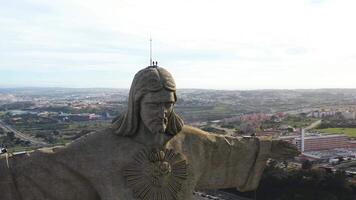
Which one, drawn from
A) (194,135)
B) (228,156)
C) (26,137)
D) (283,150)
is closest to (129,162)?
(194,135)

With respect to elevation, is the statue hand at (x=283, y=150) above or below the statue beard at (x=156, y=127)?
below

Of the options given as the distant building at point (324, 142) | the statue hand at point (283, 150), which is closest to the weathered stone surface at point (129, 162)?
the statue hand at point (283, 150)

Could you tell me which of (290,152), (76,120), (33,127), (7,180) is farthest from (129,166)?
(76,120)

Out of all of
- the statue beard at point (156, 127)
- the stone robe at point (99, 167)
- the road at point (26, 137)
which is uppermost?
the statue beard at point (156, 127)

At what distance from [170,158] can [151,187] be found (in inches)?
8.2

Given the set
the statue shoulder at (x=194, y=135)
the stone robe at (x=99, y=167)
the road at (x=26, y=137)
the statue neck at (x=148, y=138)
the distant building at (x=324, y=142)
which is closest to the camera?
the stone robe at (x=99, y=167)

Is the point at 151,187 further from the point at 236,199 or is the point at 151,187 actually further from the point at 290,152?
the point at 236,199

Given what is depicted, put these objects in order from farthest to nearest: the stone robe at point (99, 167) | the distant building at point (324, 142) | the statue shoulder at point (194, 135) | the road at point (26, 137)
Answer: the road at point (26, 137), the distant building at point (324, 142), the statue shoulder at point (194, 135), the stone robe at point (99, 167)

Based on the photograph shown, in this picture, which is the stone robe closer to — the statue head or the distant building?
the statue head

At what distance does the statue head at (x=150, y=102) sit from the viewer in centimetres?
318

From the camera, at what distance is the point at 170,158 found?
3.33 m

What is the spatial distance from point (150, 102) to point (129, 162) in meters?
0.37

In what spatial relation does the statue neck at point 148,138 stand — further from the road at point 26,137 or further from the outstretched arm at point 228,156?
the road at point 26,137

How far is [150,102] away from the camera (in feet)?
10.5
